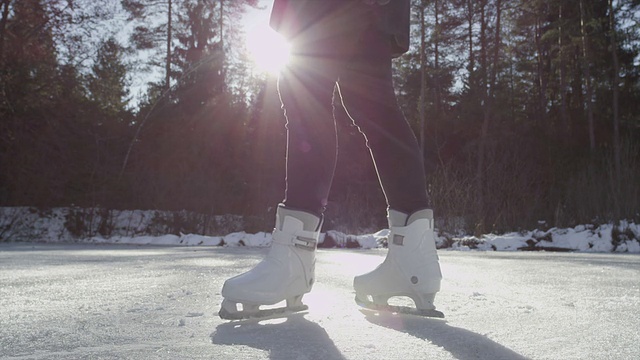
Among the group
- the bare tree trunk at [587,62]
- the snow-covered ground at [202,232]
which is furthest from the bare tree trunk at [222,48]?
the bare tree trunk at [587,62]

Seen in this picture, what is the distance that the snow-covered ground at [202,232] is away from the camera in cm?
703

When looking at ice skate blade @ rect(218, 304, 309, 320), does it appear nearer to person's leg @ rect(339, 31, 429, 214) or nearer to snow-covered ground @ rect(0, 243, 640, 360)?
snow-covered ground @ rect(0, 243, 640, 360)

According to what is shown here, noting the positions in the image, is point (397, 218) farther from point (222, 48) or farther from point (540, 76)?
point (540, 76)

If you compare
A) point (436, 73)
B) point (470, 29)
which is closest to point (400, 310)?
point (470, 29)

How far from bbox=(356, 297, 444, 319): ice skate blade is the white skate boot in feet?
0.56

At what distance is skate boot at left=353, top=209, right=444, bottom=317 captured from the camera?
1.33m

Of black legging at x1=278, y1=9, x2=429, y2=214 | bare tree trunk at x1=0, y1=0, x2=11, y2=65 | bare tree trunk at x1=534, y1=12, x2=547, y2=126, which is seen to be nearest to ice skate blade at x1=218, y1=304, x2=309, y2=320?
black legging at x1=278, y1=9, x2=429, y2=214

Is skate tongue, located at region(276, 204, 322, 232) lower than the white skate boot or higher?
higher

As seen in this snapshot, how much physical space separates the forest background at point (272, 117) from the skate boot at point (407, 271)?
8.23 m

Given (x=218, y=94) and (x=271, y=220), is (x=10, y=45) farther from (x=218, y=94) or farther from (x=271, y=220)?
(x=271, y=220)

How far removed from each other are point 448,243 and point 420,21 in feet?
42.4

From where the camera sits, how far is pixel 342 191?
1603 cm

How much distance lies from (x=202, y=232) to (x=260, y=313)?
1057 cm

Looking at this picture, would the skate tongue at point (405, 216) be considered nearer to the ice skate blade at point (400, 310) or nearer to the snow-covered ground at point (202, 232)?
the ice skate blade at point (400, 310)
